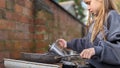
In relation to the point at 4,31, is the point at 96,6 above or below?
above

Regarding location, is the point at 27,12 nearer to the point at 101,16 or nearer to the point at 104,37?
the point at 101,16

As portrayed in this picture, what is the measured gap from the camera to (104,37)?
1.95 meters

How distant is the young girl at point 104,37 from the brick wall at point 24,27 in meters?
0.81

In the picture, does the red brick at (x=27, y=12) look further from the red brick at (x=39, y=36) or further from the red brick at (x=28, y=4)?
the red brick at (x=39, y=36)

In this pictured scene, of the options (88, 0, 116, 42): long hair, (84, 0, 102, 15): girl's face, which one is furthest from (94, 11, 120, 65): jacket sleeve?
(84, 0, 102, 15): girl's face

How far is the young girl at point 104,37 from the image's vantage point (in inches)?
72.2

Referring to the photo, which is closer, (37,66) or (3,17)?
(37,66)

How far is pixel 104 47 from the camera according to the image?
6.05 feet

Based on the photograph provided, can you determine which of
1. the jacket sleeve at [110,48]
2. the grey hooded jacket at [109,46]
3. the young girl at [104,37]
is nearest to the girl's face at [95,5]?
the young girl at [104,37]

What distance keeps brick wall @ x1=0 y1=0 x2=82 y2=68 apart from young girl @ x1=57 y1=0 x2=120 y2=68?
812mm

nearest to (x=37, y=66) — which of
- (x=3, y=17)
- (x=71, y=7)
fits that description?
(x=3, y=17)

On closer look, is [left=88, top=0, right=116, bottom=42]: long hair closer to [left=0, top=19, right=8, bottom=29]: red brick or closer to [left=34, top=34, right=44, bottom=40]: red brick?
[left=0, top=19, right=8, bottom=29]: red brick

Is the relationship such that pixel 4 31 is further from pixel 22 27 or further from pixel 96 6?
pixel 96 6

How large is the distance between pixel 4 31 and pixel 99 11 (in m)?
0.91
